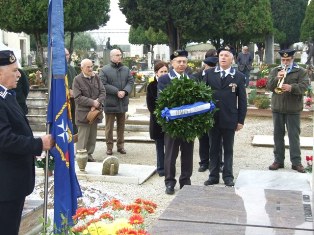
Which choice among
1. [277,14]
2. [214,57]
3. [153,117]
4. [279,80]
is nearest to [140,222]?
[153,117]

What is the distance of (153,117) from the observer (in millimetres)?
8141

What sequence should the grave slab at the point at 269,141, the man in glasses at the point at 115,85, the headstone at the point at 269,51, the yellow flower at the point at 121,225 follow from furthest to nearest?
the headstone at the point at 269,51
the grave slab at the point at 269,141
the man in glasses at the point at 115,85
the yellow flower at the point at 121,225

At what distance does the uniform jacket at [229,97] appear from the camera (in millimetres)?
7469

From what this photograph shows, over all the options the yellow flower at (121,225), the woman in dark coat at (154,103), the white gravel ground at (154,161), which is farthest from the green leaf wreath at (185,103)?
the yellow flower at (121,225)

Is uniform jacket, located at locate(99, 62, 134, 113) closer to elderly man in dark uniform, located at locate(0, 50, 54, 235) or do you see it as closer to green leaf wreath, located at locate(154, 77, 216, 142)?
green leaf wreath, located at locate(154, 77, 216, 142)

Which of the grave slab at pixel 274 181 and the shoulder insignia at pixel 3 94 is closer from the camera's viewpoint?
the shoulder insignia at pixel 3 94

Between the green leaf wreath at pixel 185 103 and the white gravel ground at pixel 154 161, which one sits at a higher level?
the green leaf wreath at pixel 185 103

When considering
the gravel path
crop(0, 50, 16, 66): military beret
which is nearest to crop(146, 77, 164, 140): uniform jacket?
the gravel path

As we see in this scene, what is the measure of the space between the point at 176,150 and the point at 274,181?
1.30 m

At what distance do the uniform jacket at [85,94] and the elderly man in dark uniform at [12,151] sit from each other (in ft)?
16.3

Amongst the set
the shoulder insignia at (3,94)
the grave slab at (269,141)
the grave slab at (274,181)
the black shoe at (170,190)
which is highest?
the shoulder insignia at (3,94)

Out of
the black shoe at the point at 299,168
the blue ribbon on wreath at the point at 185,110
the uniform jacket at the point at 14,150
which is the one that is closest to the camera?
the uniform jacket at the point at 14,150

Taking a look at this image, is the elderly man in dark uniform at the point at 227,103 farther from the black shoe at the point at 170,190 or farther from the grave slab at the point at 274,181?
the black shoe at the point at 170,190

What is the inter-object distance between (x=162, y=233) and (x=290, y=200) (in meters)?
1.28
